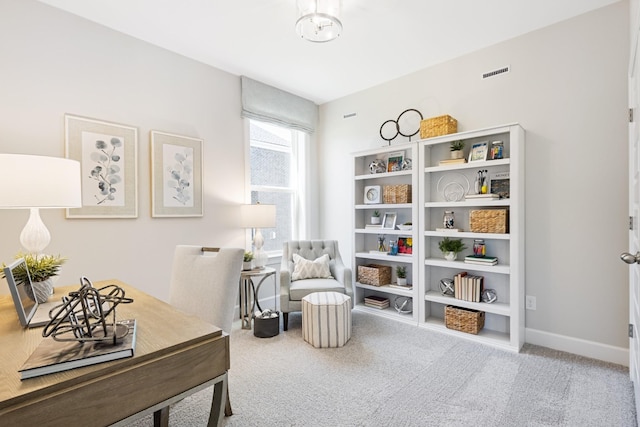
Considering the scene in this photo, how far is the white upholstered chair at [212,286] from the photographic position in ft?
5.33

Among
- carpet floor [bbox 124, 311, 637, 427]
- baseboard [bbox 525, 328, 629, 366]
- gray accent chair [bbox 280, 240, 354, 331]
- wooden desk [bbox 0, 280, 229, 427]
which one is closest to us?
wooden desk [bbox 0, 280, 229, 427]

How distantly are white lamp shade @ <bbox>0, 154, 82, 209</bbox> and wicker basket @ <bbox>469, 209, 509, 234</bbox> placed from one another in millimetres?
2955

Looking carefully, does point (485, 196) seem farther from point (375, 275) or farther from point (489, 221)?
point (375, 275)

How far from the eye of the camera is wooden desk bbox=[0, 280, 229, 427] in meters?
0.68

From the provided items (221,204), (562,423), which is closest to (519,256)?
(562,423)

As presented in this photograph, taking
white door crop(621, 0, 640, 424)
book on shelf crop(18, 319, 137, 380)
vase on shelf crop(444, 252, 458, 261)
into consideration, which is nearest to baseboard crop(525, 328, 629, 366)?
white door crop(621, 0, 640, 424)

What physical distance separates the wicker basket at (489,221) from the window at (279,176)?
2.09 metres

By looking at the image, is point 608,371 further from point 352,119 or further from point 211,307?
point 352,119

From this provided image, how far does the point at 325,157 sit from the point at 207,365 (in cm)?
359

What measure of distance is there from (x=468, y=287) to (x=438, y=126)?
60.6 inches

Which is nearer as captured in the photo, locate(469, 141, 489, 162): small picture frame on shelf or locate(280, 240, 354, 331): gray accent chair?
locate(469, 141, 489, 162): small picture frame on shelf

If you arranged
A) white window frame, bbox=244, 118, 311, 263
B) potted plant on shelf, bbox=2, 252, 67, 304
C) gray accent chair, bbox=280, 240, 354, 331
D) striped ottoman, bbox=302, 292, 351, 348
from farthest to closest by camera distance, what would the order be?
1. white window frame, bbox=244, 118, 311, 263
2. gray accent chair, bbox=280, 240, 354, 331
3. striped ottoman, bbox=302, 292, 351, 348
4. potted plant on shelf, bbox=2, 252, 67, 304

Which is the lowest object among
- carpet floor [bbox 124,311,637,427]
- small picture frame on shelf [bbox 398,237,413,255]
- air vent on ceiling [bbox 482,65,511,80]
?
carpet floor [bbox 124,311,637,427]

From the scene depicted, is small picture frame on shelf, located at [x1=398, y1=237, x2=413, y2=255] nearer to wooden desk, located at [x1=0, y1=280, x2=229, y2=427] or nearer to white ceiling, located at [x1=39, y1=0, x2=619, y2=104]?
white ceiling, located at [x1=39, y1=0, x2=619, y2=104]
